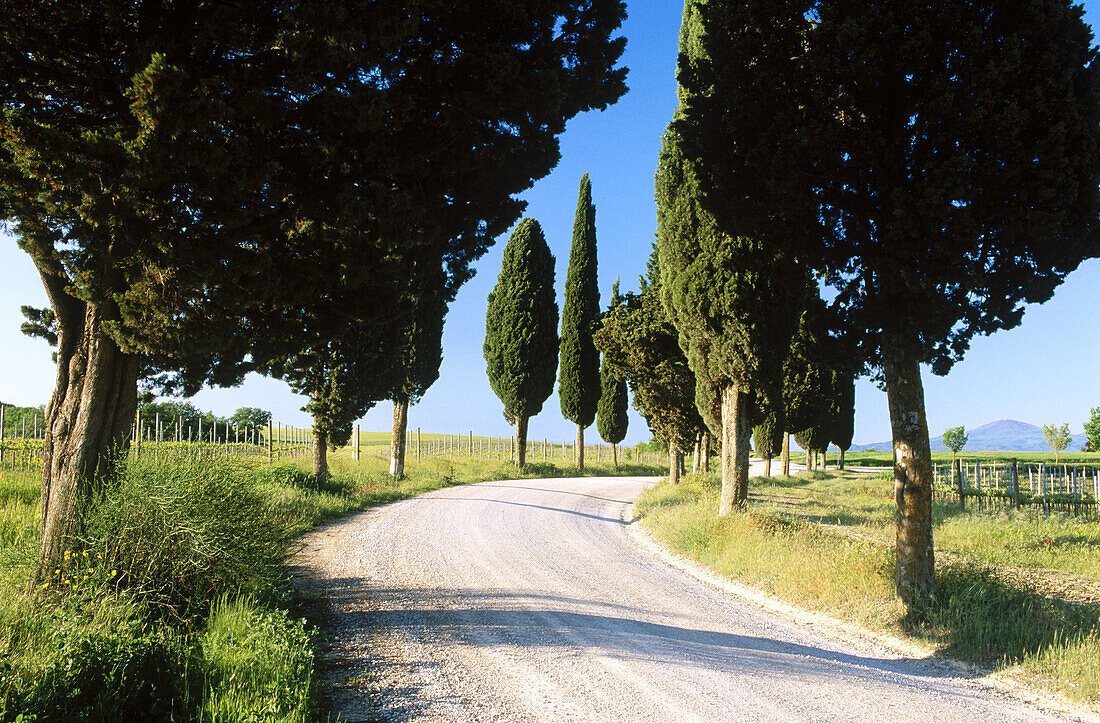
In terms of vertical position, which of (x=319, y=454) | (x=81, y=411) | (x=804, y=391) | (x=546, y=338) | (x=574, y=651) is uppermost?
(x=546, y=338)

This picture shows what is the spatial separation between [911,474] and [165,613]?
26.4ft

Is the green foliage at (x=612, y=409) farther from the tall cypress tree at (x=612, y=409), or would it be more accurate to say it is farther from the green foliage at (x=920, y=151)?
the green foliage at (x=920, y=151)

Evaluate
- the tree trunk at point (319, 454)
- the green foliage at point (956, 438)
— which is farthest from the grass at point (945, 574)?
the green foliage at point (956, 438)

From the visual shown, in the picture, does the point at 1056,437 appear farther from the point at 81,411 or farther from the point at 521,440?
the point at 81,411

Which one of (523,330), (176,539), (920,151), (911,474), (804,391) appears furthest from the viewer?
(523,330)

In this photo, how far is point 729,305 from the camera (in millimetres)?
11828

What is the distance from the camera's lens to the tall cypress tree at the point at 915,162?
6.33 m

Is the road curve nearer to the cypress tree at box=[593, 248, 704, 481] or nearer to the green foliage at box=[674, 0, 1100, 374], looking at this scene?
the green foliage at box=[674, 0, 1100, 374]

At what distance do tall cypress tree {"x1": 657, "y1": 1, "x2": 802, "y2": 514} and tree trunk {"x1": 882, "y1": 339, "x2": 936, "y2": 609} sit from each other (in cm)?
382

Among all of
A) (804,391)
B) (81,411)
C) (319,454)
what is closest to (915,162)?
(81,411)

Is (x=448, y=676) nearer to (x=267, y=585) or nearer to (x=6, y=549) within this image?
(x=267, y=585)

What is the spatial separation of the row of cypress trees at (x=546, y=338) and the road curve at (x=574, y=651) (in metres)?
20.8

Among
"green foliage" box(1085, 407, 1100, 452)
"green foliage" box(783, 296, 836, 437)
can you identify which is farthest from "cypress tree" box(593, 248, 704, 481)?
"green foliage" box(1085, 407, 1100, 452)

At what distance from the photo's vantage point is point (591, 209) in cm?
3462
